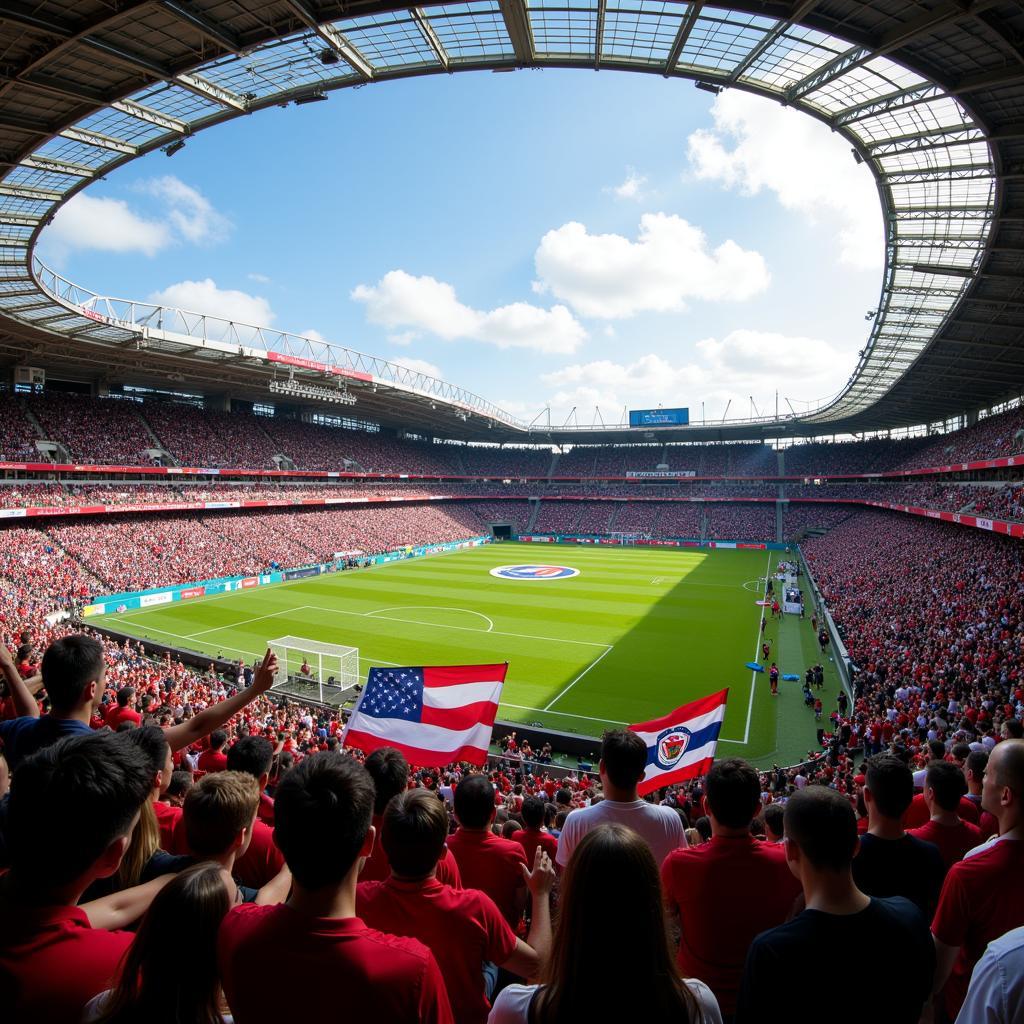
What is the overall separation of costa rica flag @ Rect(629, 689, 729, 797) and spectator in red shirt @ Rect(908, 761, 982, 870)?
4.42m

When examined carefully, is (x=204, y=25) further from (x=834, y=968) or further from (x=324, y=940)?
(x=834, y=968)

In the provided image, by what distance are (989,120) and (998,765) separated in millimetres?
18423

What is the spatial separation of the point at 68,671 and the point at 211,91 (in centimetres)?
1665

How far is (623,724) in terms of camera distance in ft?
64.5

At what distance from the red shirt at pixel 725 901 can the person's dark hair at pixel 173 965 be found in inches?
92.5

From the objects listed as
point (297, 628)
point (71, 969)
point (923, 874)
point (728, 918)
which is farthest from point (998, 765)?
point (297, 628)

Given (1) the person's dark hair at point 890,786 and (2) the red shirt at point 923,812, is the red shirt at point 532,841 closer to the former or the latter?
(1) the person's dark hair at point 890,786

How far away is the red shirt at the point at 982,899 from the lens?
3201mm

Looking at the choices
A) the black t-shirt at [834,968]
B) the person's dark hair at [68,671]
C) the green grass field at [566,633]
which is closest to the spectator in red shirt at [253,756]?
the person's dark hair at [68,671]

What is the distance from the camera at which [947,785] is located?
4363 millimetres

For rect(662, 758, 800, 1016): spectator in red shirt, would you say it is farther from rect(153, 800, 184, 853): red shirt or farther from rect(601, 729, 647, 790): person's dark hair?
rect(153, 800, 184, 853): red shirt

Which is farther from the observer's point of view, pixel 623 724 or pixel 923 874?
pixel 623 724

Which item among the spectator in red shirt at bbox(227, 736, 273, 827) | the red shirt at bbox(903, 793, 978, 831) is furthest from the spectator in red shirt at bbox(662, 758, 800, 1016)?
the red shirt at bbox(903, 793, 978, 831)

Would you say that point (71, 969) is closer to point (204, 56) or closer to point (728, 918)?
point (728, 918)
